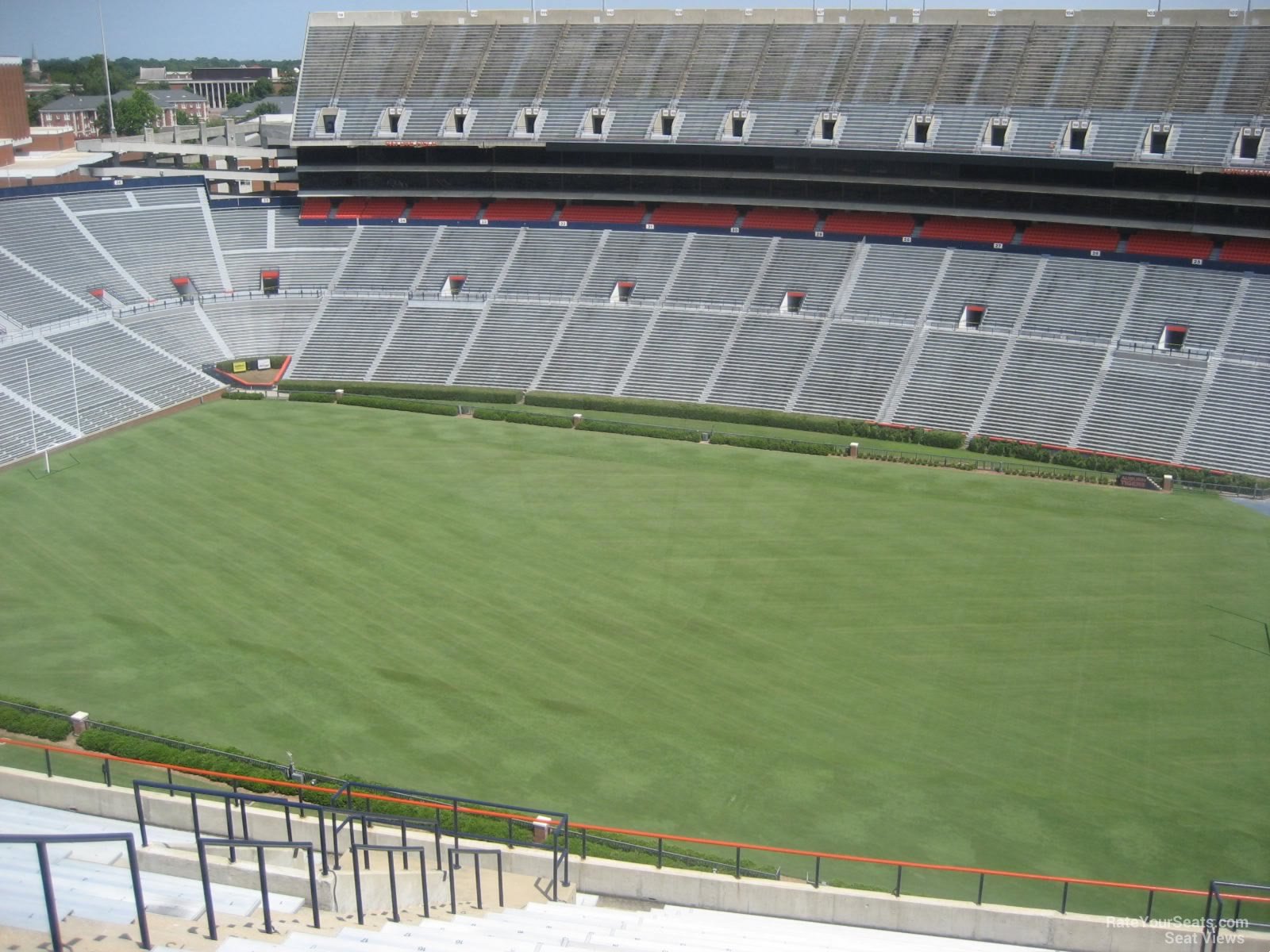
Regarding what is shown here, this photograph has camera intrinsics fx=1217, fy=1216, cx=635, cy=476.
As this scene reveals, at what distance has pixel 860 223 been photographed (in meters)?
62.7

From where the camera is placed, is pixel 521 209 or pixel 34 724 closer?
pixel 34 724

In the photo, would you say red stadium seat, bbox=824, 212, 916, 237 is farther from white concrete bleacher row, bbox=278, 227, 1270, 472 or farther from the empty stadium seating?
the empty stadium seating

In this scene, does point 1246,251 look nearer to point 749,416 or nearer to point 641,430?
point 749,416

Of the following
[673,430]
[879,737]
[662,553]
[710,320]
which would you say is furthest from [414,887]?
[710,320]

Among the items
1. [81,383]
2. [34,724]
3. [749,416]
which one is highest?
[81,383]

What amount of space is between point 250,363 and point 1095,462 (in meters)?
40.4

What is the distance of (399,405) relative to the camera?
186ft

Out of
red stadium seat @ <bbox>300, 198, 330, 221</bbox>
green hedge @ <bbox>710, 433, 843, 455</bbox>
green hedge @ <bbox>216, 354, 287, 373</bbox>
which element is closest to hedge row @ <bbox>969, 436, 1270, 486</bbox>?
green hedge @ <bbox>710, 433, 843, 455</bbox>

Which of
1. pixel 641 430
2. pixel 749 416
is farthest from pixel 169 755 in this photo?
pixel 749 416

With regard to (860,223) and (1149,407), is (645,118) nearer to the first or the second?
(860,223)

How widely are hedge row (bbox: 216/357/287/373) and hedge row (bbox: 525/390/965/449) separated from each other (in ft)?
45.8

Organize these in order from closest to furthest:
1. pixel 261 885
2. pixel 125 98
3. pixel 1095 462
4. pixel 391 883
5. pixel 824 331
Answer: pixel 261 885 → pixel 391 883 → pixel 1095 462 → pixel 824 331 → pixel 125 98

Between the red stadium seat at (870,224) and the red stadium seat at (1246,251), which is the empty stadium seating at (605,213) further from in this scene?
the red stadium seat at (1246,251)

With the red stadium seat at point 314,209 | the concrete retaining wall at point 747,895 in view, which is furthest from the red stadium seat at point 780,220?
the concrete retaining wall at point 747,895
